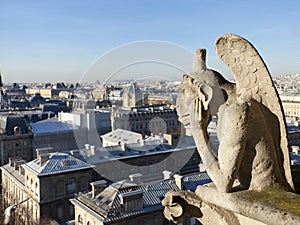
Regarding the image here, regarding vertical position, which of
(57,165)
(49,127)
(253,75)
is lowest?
(49,127)

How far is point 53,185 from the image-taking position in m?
28.4

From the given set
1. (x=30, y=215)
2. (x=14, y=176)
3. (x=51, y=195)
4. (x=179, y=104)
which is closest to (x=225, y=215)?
(x=179, y=104)

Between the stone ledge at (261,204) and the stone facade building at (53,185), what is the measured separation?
1001 inches

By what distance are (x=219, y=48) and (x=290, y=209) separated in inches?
77.7

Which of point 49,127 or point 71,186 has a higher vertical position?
point 49,127

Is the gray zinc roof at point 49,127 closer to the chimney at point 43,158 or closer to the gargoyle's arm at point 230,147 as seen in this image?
the chimney at point 43,158

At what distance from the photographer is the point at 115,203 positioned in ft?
65.3

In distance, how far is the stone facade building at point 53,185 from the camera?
2816cm

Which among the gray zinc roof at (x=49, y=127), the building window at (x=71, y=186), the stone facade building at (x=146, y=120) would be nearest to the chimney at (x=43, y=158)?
the building window at (x=71, y=186)

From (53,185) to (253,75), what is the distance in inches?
1038

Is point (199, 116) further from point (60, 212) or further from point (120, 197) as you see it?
point (60, 212)

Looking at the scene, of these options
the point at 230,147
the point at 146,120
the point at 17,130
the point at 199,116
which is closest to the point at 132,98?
the point at 146,120

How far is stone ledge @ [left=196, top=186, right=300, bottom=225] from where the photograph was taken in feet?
11.2

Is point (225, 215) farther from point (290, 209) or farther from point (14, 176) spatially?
point (14, 176)
